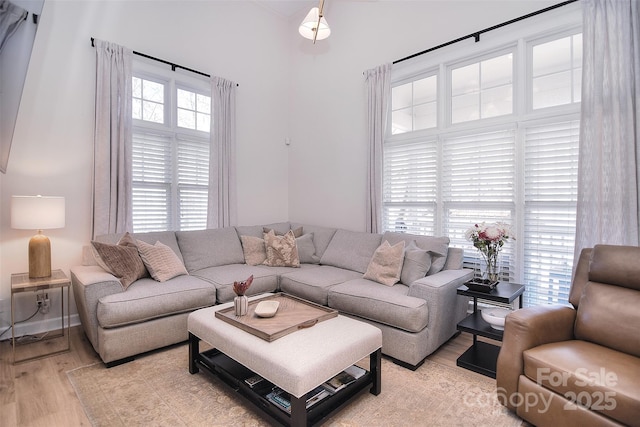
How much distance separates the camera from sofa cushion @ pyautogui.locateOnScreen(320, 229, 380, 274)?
345 cm

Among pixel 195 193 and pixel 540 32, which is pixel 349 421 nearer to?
pixel 195 193

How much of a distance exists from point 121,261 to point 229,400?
4.97 feet

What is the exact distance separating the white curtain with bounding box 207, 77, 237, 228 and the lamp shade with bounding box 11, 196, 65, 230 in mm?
1652

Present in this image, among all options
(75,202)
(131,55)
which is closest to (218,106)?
(131,55)

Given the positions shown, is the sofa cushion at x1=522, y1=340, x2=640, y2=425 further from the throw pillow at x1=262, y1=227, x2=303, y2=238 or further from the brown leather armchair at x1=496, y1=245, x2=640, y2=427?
the throw pillow at x1=262, y1=227, x2=303, y2=238

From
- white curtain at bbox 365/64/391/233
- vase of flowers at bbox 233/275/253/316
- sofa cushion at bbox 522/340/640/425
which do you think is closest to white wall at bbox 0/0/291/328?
white curtain at bbox 365/64/391/233

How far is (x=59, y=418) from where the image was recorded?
1792 millimetres

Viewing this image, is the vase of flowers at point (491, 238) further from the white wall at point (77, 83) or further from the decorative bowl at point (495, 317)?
the white wall at point (77, 83)

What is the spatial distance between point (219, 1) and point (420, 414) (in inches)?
193

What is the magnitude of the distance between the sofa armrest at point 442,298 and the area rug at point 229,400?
0.99 feet

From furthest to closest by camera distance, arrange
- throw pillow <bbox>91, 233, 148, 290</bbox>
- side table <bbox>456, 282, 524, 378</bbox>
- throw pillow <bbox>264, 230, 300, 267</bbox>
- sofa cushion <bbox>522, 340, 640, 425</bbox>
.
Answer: throw pillow <bbox>264, 230, 300, 267</bbox> → throw pillow <bbox>91, 233, 148, 290</bbox> → side table <bbox>456, 282, 524, 378</bbox> → sofa cushion <bbox>522, 340, 640, 425</bbox>

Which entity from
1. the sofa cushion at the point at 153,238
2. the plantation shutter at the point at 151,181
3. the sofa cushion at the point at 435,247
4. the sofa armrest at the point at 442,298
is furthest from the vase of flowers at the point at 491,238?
the plantation shutter at the point at 151,181

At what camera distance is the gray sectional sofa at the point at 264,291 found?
2.36 meters

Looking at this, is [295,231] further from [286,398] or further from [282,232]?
[286,398]
